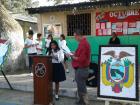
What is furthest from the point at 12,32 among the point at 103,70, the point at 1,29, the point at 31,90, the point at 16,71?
the point at 103,70

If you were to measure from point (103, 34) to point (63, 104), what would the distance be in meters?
9.39

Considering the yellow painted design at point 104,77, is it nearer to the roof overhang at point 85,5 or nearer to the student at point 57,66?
the student at point 57,66

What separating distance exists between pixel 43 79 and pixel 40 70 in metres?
0.24

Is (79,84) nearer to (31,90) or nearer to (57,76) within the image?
(57,76)

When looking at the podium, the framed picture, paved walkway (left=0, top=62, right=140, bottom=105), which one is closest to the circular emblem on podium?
the podium

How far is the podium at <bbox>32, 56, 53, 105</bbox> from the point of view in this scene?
31.2ft

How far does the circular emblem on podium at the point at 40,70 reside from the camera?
953cm

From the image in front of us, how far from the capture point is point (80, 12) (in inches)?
762

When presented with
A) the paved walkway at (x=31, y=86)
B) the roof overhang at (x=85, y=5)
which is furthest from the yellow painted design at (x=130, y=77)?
the roof overhang at (x=85, y=5)

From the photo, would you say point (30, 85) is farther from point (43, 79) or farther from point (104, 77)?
point (104, 77)

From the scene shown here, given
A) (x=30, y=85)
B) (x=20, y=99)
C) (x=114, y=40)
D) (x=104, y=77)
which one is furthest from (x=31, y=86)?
(x=114, y=40)

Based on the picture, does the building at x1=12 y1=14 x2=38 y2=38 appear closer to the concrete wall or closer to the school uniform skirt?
the concrete wall

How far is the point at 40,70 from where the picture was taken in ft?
31.4

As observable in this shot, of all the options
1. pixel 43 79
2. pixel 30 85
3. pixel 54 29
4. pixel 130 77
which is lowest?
pixel 30 85
